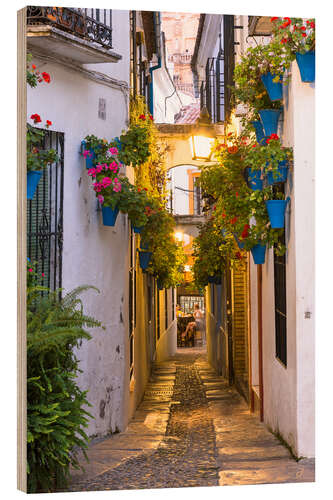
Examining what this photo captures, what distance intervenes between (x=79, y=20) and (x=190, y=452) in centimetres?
368

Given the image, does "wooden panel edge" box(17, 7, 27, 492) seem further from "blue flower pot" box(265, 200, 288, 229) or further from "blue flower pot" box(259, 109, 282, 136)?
"blue flower pot" box(259, 109, 282, 136)

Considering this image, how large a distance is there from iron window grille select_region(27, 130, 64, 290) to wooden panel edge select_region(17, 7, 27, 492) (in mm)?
1365

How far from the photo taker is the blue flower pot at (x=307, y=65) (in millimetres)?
4328

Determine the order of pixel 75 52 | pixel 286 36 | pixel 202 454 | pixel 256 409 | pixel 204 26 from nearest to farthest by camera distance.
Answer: pixel 286 36 < pixel 202 454 < pixel 75 52 < pixel 204 26 < pixel 256 409

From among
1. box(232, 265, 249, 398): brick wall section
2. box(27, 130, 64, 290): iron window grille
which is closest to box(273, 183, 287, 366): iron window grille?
box(27, 130, 64, 290): iron window grille

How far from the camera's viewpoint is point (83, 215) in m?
5.65

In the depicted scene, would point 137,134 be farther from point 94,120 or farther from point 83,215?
point 83,215

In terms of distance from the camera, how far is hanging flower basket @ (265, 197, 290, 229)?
498 cm

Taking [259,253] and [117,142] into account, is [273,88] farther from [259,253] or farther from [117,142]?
[259,253]

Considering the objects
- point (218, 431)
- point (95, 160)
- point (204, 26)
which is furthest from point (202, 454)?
point (204, 26)

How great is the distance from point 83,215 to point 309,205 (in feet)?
6.87

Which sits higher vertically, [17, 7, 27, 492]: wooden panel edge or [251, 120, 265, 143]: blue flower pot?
[251, 120, 265, 143]: blue flower pot

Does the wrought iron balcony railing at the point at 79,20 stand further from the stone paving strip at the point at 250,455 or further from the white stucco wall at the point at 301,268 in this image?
the stone paving strip at the point at 250,455

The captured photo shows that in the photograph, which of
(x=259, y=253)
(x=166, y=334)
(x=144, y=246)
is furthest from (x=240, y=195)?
(x=166, y=334)
